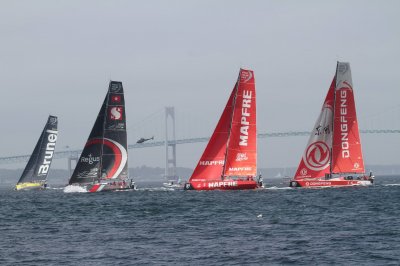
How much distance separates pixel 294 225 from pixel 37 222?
395 inches

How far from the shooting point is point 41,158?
249ft

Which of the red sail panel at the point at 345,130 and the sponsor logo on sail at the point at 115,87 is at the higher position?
the sponsor logo on sail at the point at 115,87

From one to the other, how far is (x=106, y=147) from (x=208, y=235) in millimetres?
30990

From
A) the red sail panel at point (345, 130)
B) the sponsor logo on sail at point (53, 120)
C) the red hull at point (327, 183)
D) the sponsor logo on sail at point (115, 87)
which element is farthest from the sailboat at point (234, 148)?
the sponsor logo on sail at point (53, 120)

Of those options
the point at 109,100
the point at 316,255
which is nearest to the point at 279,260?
the point at 316,255

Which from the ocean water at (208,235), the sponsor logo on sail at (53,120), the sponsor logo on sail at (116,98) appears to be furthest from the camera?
the sponsor logo on sail at (53,120)

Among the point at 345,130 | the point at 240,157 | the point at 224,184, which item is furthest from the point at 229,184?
the point at 345,130

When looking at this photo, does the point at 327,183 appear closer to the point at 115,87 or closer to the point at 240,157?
the point at 240,157

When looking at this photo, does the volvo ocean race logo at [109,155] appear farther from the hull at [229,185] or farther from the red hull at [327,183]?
the red hull at [327,183]

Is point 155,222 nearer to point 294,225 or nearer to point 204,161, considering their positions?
point 294,225

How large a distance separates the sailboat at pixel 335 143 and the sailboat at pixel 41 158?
32.4 m

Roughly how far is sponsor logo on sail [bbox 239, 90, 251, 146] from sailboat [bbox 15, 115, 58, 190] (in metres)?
33.1

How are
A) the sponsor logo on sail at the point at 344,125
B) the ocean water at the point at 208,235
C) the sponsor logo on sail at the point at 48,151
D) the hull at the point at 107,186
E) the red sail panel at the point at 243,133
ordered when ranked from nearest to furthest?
the ocean water at the point at 208,235 → the red sail panel at the point at 243,133 → the sponsor logo on sail at the point at 344,125 → the hull at the point at 107,186 → the sponsor logo on sail at the point at 48,151

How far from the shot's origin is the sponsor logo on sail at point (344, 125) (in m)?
48.2
